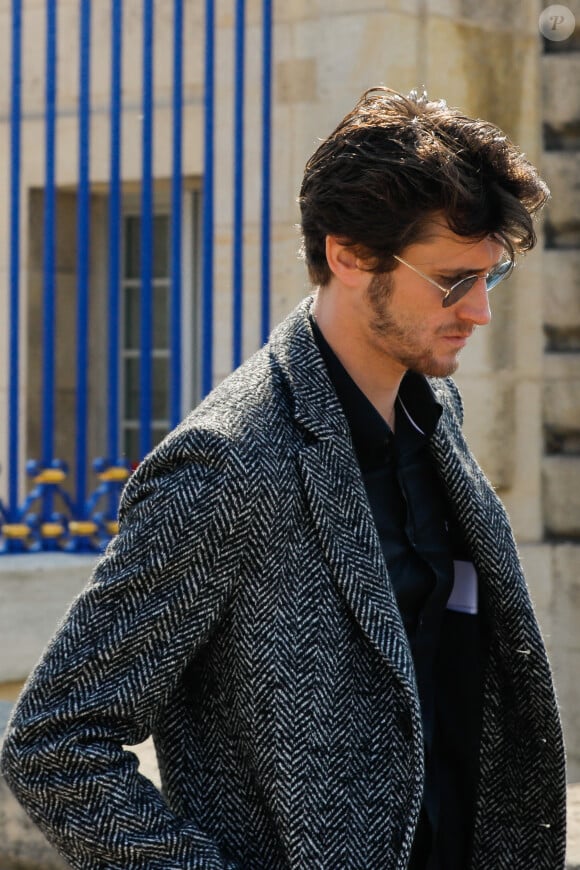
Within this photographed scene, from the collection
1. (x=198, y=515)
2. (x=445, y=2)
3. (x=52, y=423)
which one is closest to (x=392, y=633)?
(x=198, y=515)

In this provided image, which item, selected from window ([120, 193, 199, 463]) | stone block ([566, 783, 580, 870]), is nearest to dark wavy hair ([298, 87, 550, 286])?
stone block ([566, 783, 580, 870])

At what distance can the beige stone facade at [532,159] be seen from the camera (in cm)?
572

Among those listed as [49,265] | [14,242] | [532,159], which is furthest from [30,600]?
[532,159]

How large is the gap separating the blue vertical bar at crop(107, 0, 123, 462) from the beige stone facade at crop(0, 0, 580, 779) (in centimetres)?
43

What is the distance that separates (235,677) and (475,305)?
61 centimetres

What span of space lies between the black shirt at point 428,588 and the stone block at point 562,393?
3.79 m

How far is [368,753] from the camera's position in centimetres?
192

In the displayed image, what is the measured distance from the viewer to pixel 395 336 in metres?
2.09

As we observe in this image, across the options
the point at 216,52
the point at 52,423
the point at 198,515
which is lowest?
the point at 52,423

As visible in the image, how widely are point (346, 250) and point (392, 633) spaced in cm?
54

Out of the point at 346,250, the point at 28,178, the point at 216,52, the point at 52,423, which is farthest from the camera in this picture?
the point at 28,178

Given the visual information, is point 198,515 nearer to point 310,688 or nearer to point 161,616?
point 161,616

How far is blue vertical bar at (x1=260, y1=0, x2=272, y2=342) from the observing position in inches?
230

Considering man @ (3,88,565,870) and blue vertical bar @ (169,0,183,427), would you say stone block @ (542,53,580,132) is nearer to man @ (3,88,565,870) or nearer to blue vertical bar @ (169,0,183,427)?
blue vertical bar @ (169,0,183,427)
